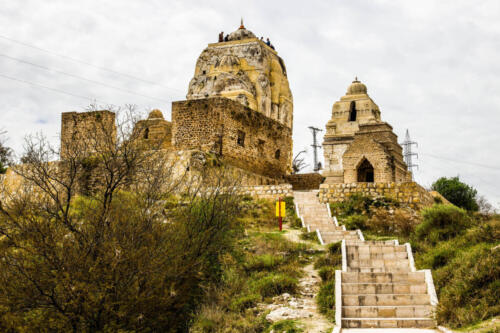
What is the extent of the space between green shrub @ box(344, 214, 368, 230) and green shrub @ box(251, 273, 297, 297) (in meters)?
5.38

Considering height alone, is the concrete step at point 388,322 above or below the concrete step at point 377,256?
below

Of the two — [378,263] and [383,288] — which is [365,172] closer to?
[378,263]

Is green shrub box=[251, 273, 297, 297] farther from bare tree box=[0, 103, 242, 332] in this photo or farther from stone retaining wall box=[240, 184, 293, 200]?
stone retaining wall box=[240, 184, 293, 200]

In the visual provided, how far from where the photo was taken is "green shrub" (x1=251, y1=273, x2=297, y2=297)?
11820mm

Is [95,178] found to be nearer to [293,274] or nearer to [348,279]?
[293,274]

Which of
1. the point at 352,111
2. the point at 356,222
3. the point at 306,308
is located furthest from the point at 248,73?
the point at 306,308

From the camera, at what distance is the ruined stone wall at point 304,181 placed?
25.3m

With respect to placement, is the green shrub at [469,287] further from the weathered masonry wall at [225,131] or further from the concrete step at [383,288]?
the weathered masonry wall at [225,131]

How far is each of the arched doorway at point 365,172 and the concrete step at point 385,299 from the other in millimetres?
17015

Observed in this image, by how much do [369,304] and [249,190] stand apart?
30.3ft

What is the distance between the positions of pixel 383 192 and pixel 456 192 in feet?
51.3

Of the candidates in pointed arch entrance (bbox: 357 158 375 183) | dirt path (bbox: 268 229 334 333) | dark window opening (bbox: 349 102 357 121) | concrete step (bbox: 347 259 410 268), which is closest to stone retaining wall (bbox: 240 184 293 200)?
dirt path (bbox: 268 229 334 333)

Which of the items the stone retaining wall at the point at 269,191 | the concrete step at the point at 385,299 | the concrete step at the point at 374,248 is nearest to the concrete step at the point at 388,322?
the concrete step at the point at 385,299

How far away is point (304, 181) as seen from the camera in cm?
2550
